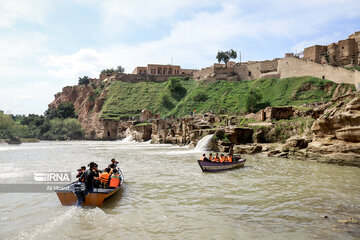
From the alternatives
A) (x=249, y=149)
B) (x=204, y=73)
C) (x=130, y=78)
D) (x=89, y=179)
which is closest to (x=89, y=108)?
(x=130, y=78)

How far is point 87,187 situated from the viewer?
1095 centimetres

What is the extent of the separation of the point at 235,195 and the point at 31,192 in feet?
33.6

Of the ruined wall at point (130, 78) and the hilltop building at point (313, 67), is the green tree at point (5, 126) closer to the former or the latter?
the ruined wall at point (130, 78)

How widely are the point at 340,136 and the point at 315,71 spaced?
149ft

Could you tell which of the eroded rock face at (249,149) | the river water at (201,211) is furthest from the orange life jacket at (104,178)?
the eroded rock face at (249,149)

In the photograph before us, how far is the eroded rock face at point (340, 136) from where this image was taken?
2028 cm

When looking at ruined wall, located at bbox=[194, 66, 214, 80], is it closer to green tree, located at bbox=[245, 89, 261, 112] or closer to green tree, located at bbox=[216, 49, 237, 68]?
green tree, located at bbox=[216, 49, 237, 68]

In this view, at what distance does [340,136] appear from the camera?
21578 mm

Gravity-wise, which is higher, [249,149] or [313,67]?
[313,67]

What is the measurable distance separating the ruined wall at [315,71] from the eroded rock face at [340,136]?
96.3 ft

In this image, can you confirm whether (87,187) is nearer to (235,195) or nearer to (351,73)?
(235,195)

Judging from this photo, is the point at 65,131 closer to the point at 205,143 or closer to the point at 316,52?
the point at 205,143

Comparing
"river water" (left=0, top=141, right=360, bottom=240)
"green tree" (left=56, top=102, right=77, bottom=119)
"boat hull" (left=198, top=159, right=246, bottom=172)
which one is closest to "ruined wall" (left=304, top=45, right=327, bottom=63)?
"boat hull" (left=198, top=159, right=246, bottom=172)

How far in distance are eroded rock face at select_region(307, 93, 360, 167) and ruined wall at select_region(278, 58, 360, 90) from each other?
29363mm
